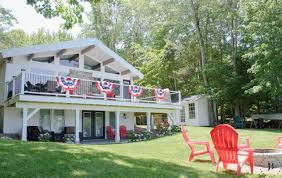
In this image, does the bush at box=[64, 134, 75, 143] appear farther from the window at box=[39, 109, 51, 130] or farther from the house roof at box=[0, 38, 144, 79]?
the house roof at box=[0, 38, 144, 79]

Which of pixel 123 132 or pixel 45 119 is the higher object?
pixel 45 119

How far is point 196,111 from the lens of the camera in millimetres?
24844

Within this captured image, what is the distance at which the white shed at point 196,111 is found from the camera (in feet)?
81.4

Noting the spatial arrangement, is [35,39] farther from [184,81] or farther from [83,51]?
[83,51]

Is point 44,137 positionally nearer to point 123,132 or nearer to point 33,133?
point 33,133

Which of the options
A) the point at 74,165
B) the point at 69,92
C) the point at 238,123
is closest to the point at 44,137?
the point at 69,92

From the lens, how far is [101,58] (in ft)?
61.9

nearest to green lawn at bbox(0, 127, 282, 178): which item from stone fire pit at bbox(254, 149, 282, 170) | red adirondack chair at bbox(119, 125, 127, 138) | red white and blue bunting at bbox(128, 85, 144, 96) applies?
stone fire pit at bbox(254, 149, 282, 170)

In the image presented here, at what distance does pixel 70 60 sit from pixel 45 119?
13.0 ft

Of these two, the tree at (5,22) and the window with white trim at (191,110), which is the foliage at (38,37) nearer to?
the tree at (5,22)

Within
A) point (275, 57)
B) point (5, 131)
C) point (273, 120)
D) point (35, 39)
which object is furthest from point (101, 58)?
point (35, 39)

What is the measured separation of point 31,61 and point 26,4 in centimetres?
744

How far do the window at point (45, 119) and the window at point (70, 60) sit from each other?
10.2ft

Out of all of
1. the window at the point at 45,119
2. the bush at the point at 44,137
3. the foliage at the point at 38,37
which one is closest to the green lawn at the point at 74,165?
the bush at the point at 44,137
